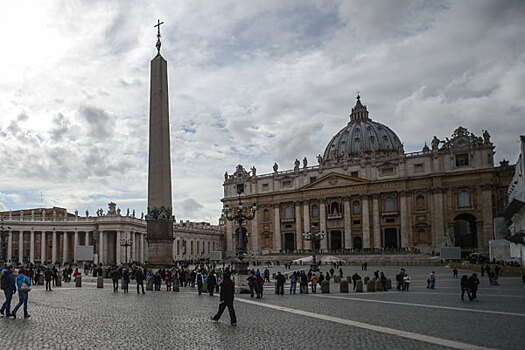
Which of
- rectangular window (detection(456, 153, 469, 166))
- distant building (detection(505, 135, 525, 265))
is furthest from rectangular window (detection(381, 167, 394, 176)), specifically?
distant building (detection(505, 135, 525, 265))

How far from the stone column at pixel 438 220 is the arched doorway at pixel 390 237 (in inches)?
254

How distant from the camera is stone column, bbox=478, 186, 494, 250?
61531 millimetres

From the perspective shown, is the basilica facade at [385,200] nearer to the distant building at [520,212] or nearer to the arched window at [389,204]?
the arched window at [389,204]

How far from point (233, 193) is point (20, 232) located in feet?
113

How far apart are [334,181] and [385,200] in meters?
7.97

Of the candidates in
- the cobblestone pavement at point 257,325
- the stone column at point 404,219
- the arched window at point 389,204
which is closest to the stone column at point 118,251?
the arched window at point 389,204

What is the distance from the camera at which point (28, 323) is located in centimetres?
1074

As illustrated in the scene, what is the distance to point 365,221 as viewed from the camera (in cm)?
7025

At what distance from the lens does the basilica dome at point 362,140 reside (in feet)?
307

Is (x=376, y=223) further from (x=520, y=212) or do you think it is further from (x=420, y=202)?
(x=520, y=212)

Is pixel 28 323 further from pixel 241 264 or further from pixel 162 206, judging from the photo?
pixel 162 206

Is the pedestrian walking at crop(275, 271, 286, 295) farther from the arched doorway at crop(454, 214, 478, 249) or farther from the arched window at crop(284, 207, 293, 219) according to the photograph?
the arched window at crop(284, 207, 293, 219)

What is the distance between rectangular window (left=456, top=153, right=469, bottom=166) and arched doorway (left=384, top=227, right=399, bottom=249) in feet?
41.7

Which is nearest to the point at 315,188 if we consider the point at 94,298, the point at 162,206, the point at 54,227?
the point at 54,227
